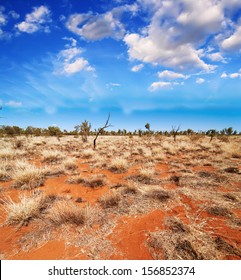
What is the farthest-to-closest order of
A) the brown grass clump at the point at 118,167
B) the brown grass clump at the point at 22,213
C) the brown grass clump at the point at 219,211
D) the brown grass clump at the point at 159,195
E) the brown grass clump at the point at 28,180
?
1. the brown grass clump at the point at 118,167
2. the brown grass clump at the point at 28,180
3. the brown grass clump at the point at 159,195
4. the brown grass clump at the point at 219,211
5. the brown grass clump at the point at 22,213

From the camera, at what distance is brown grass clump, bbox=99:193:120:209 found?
190 inches

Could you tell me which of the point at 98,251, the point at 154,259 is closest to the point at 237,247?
the point at 154,259

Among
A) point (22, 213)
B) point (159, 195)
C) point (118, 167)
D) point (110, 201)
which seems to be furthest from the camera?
point (118, 167)

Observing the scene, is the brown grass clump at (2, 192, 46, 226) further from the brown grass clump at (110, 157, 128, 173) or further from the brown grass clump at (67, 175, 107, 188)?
the brown grass clump at (110, 157, 128, 173)

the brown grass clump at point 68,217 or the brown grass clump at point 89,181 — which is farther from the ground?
the brown grass clump at point 89,181

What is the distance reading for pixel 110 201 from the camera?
16.1ft

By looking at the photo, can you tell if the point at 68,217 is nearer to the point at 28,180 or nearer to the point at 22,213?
the point at 22,213

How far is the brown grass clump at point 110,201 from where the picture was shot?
4828 millimetres

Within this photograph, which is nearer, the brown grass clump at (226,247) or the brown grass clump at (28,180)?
the brown grass clump at (226,247)

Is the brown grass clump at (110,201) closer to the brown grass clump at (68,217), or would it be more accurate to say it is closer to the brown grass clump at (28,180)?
the brown grass clump at (68,217)

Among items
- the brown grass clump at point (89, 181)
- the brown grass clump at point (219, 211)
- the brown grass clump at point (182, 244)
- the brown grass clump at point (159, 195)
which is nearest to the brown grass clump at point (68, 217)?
the brown grass clump at point (182, 244)

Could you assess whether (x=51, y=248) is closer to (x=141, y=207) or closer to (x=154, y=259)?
(x=154, y=259)

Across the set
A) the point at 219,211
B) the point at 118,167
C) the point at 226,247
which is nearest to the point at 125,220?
the point at 226,247

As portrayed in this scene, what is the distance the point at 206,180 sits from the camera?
710 cm
